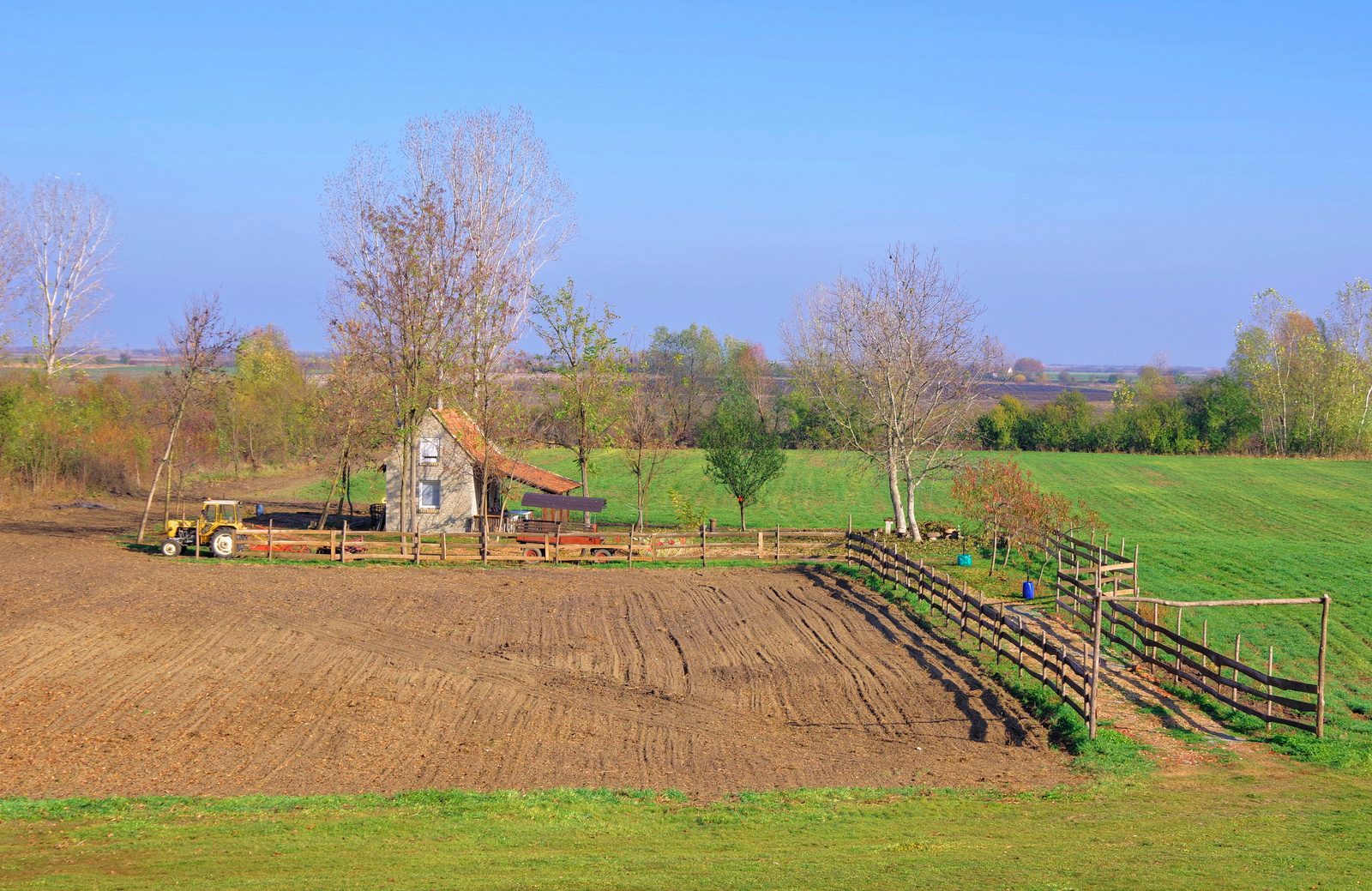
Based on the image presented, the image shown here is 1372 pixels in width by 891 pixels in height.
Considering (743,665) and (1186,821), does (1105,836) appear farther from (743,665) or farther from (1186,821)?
(743,665)

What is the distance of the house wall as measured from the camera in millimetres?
37094

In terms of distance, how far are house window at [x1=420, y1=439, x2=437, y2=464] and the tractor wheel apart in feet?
26.0

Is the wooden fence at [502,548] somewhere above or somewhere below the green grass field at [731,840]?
above

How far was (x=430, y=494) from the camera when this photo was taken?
37.6 metres

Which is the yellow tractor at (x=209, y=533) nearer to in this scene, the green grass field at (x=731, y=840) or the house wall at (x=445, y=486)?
the house wall at (x=445, y=486)

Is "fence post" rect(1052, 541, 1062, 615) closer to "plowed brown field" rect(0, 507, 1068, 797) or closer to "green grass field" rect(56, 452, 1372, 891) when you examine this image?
"plowed brown field" rect(0, 507, 1068, 797)

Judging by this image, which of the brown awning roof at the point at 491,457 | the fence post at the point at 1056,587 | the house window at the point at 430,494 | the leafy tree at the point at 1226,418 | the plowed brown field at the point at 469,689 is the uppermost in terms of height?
the leafy tree at the point at 1226,418

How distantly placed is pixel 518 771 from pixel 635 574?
15.8m

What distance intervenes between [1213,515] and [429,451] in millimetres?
41640

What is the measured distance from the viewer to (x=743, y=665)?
20047mm

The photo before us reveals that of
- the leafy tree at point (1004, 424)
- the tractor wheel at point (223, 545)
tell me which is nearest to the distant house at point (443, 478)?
the tractor wheel at point (223, 545)

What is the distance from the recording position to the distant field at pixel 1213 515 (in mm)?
23297

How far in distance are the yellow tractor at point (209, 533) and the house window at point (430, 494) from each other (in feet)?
23.6

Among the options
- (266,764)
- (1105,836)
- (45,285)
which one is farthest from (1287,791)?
(45,285)
